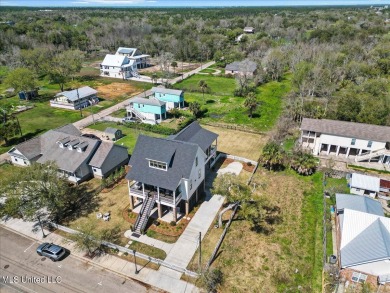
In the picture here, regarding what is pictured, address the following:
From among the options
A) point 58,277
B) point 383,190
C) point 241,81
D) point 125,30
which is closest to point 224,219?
point 58,277

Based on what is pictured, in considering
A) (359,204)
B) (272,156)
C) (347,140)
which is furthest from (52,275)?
(347,140)

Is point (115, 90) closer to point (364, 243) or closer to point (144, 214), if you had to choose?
point (144, 214)

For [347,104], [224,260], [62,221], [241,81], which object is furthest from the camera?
[241,81]

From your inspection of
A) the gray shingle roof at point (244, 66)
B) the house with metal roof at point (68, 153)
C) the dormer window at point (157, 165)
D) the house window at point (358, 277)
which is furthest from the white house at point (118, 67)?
the house window at point (358, 277)

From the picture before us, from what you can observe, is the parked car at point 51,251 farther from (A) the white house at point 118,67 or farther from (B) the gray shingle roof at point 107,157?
(A) the white house at point 118,67

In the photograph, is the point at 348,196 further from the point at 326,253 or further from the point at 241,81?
the point at 241,81

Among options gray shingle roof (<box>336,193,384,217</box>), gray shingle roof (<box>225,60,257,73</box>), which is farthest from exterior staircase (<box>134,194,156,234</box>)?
gray shingle roof (<box>225,60,257,73</box>)
